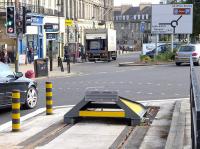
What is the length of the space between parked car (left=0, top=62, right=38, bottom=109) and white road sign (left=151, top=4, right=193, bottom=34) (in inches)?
1315

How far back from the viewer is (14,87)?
44.4 feet

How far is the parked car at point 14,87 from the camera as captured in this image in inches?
515

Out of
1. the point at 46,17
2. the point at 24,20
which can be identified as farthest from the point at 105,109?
the point at 46,17

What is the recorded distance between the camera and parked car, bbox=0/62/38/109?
13086mm

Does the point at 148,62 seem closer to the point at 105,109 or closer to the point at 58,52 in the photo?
the point at 58,52

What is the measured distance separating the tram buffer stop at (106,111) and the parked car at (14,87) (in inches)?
85.3

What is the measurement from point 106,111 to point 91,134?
58.0 inches

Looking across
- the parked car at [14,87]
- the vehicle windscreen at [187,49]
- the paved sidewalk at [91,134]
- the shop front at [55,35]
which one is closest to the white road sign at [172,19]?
the vehicle windscreen at [187,49]

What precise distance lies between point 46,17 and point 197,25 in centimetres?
1836

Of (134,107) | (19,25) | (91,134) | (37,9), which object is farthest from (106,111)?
(37,9)

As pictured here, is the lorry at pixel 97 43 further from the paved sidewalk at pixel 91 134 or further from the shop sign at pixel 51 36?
the paved sidewalk at pixel 91 134

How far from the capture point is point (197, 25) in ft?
207

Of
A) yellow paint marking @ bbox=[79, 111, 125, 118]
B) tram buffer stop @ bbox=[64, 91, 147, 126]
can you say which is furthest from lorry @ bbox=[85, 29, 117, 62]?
yellow paint marking @ bbox=[79, 111, 125, 118]

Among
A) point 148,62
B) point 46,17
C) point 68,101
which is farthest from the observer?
point 46,17
